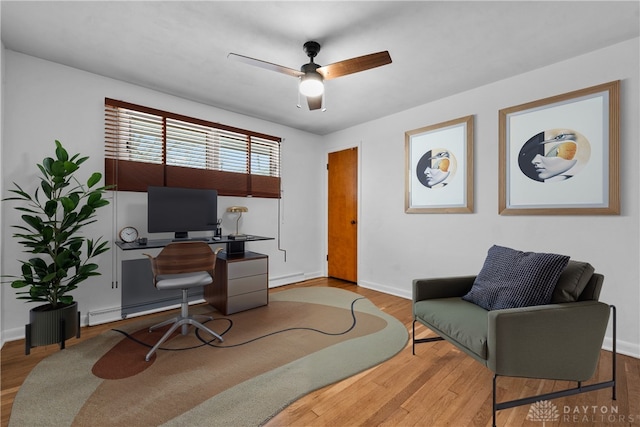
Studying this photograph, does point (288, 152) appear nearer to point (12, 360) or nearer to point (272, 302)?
point (272, 302)

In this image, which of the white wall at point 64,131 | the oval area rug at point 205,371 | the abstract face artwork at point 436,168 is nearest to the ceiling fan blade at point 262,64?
the white wall at point 64,131

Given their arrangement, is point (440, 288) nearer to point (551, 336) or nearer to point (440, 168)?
point (551, 336)

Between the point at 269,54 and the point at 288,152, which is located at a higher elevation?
the point at 269,54

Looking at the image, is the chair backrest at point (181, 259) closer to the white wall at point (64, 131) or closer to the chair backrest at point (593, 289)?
the white wall at point (64, 131)

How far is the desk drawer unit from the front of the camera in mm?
3088

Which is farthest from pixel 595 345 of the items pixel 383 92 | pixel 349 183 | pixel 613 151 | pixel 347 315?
pixel 349 183

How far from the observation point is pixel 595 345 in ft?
5.23

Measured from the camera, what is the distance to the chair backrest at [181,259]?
228cm

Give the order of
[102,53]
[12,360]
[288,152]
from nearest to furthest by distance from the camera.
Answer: [12,360] < [102,53] < [288,152]

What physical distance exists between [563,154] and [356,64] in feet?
7.16

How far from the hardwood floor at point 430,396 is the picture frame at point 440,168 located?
1851 mm

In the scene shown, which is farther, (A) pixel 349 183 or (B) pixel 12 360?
(A) pixel 349 183

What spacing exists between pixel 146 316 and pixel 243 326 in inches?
48.0

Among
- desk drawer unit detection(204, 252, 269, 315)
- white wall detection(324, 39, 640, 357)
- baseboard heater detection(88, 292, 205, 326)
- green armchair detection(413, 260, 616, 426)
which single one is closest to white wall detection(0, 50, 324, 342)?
baseboard heater detection(88, 292, 205, 326)
